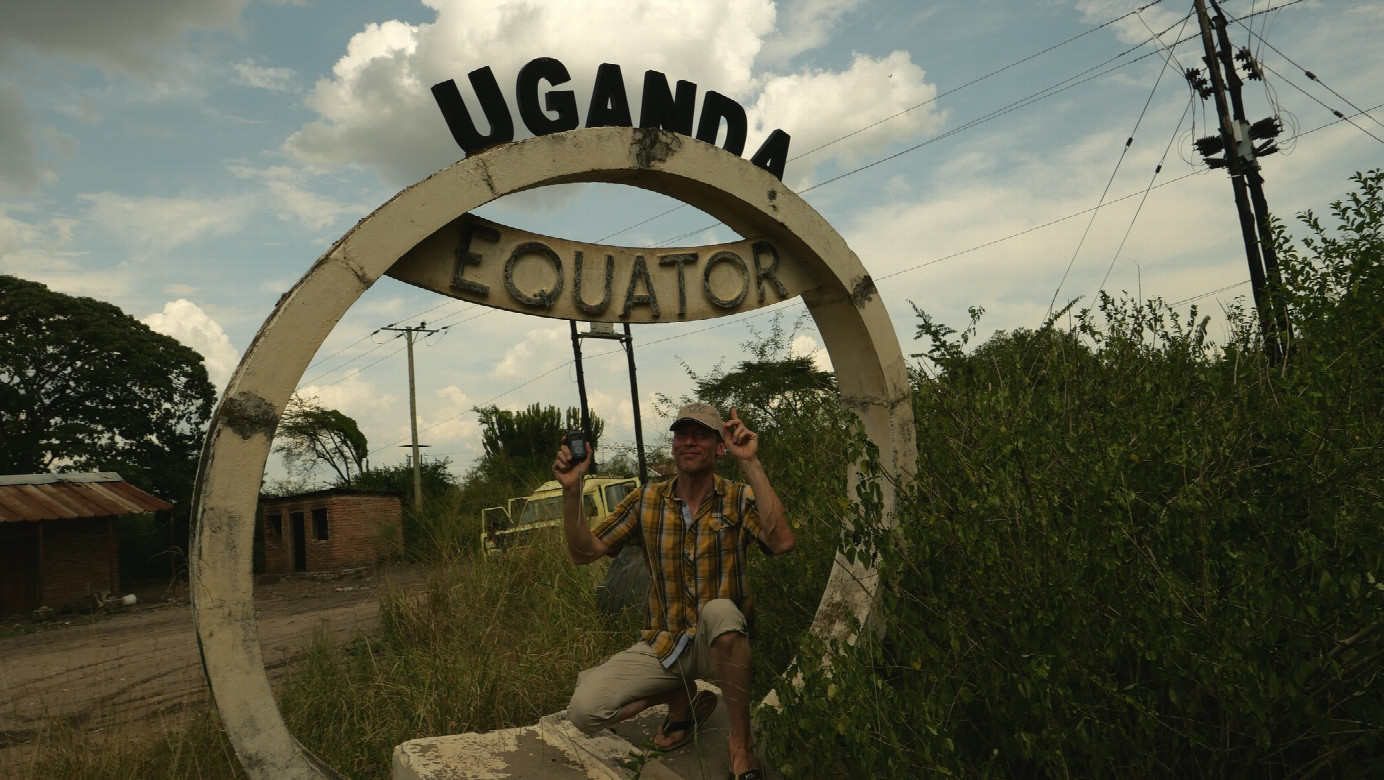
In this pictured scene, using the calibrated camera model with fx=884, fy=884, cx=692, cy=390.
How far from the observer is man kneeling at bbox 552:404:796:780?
3750 millimetres

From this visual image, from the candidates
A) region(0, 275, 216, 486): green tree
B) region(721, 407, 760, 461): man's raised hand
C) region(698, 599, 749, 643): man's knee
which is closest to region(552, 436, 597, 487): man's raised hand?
region(721, 407, 760, 461): man's raised hand

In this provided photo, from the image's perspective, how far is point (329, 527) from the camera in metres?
25.3

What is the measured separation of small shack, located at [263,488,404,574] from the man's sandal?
21.2 meters

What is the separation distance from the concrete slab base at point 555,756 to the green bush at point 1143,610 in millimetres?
841

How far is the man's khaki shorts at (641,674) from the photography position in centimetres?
374

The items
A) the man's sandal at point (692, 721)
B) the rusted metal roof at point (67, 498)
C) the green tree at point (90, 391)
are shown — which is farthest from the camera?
the green tree at point (90, 391)

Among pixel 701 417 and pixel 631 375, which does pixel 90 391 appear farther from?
pixel 701 417

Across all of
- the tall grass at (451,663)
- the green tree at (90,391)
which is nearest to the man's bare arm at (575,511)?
the tall grass at (451,663)

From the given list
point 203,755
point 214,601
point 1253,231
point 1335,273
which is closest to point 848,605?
point 214,601

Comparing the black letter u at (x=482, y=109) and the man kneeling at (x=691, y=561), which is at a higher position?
the black letter u at (x=482, y=109)

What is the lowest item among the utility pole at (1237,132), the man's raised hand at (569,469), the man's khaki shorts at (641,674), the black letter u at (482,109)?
the man's khaki shorts at (641,674)

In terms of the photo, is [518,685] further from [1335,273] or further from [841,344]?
[1335,273]

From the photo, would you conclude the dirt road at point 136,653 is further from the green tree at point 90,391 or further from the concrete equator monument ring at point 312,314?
the green tree at point 90,391

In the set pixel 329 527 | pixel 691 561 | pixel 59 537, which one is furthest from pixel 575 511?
pixel 329 527
